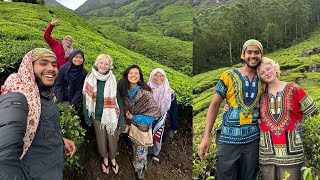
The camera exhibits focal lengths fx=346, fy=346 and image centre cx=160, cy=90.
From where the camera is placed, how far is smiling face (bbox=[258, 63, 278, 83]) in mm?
1669

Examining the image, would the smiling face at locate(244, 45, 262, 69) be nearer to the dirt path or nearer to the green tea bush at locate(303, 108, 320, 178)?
the green tea bush at locate(303, 108, 320, 178)

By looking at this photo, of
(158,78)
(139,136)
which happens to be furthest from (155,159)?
(158,78)

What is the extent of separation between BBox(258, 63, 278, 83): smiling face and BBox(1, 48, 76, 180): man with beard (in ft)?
3.23

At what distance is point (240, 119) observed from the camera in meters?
1.79

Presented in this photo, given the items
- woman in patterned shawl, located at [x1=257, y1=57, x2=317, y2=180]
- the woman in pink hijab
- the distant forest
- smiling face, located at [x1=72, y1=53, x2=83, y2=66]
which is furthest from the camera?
the woman in pink hijab

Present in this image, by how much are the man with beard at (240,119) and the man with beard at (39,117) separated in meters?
0.82

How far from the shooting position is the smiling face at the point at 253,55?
1.73 meters

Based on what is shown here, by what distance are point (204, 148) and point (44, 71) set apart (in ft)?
3.13

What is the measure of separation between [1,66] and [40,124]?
1.91 m

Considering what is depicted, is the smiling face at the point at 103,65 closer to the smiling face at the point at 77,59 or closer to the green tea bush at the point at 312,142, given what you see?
the smiling face at the point at 77,59

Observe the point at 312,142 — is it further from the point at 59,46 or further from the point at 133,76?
the point at 59,46

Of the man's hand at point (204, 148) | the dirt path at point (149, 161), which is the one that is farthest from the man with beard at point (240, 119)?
the dirt path at point (149, 161)

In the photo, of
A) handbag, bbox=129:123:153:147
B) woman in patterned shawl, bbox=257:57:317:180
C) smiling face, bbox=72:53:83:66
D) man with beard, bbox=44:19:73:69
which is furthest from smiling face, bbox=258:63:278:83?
man with beard, bbox=44:19:73:69

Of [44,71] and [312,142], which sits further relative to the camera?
[312,142]
